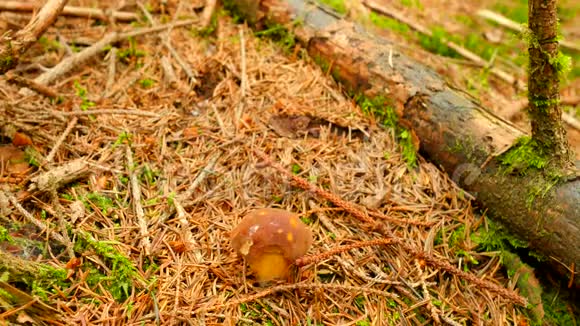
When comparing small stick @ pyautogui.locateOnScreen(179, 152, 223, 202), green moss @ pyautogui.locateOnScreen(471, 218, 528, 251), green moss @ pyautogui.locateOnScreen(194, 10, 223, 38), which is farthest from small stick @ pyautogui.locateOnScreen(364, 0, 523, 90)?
small stick @ pyautogui.locateOnScreen(179, 152, 223, 202)

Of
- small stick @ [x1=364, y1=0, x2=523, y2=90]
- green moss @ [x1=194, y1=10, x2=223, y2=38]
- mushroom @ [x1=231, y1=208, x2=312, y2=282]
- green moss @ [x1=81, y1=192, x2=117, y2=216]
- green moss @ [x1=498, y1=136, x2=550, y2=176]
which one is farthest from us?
small stick @ [x1=364, y1=0, x2=523, y2=90]

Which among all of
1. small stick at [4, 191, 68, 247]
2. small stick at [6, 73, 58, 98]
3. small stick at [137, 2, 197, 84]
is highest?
small stick at [137, 2, 197, 84]

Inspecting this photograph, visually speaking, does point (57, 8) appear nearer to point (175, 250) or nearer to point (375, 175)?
point (175, 250)

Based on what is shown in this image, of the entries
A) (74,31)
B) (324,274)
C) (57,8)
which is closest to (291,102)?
(324,274)

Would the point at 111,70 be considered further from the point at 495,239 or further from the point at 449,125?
the point at 495,239

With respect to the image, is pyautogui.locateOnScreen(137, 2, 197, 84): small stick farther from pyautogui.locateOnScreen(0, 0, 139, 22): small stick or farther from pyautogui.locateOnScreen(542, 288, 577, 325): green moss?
pyautogui.locateOnScreen(542, 288, 577, 325): green moss

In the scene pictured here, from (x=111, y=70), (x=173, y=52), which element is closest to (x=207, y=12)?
(x=173, y=52)

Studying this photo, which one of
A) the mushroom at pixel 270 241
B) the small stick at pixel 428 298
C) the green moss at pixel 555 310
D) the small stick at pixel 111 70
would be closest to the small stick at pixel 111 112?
the small stick at pixel 111 70
